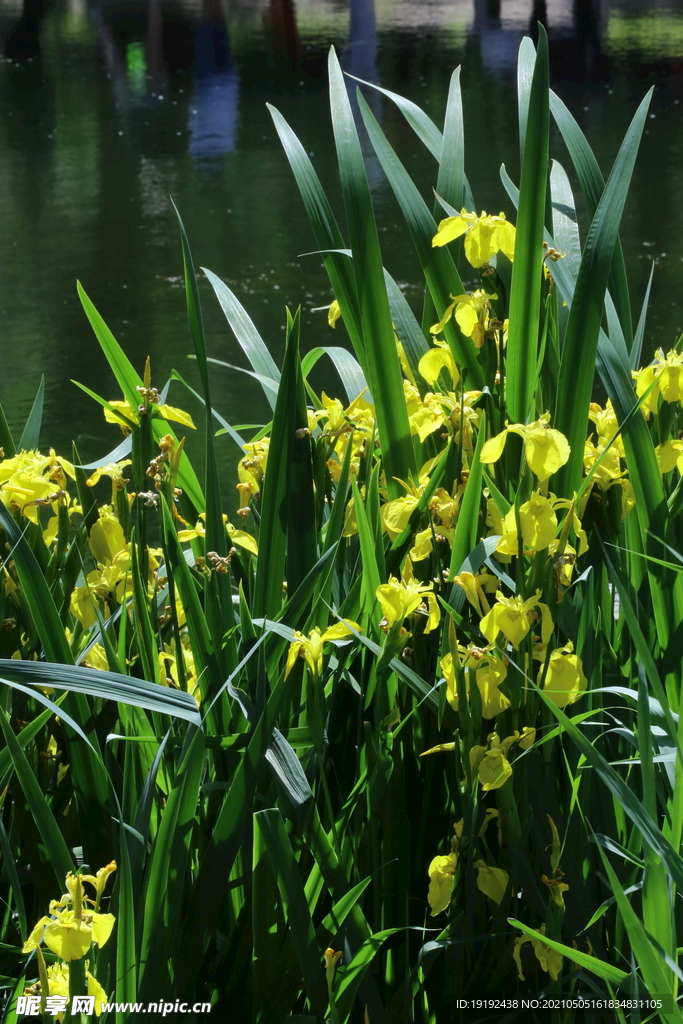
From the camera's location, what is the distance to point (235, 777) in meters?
0.74

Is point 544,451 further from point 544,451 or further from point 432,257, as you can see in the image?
point 432,257

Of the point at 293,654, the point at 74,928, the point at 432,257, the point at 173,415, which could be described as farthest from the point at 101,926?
the point at 432,257

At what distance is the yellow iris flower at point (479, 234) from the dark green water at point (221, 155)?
163 centimetres

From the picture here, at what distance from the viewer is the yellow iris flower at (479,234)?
3.07 feet

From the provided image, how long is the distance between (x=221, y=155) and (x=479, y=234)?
6077 mm

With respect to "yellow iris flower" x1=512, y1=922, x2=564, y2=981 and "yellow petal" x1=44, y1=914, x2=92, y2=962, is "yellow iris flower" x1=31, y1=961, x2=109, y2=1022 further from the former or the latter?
"yellow iris flower" x1=512, y1=922, x2=564, y2=981

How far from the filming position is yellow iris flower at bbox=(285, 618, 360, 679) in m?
0.74

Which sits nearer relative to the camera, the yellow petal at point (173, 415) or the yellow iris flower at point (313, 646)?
the yellow iris flower at point (313, 646)

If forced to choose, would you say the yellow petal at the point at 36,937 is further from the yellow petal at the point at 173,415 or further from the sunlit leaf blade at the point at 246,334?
the sunlit leaf blade at the point at 246,334

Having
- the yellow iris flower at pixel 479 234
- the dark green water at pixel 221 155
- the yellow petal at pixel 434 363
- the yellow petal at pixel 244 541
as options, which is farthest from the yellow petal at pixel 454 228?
the dark green water at pixel 221 155

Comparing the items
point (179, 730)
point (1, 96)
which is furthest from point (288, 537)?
point (1, 96)

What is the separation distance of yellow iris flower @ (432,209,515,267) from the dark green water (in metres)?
1.63

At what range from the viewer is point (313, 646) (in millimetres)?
743

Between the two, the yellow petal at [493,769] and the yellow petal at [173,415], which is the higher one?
the yellow petal at [173,415]
